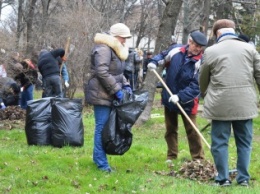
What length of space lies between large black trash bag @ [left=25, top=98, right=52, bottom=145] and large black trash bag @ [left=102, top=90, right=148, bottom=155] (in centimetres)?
226

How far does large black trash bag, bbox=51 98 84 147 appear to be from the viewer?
8258mm

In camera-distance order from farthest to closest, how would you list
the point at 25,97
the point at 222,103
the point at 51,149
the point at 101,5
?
1. the point at 101,5
2. the point at 25,97
3. the point at 51,149
4. the point at 222,103

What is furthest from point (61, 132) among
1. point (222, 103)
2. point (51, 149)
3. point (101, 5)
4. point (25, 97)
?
point (101, 5)

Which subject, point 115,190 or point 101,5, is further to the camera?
point 101,5

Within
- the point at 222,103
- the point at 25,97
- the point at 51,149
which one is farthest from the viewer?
the point at 25,97

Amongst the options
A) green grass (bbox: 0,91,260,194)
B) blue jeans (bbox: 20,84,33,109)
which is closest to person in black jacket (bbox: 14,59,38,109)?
blue jeans (bbox: 20,84,33,109)

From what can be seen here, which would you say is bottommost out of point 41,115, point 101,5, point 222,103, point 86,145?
point 86,145

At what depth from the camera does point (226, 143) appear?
19.6ft

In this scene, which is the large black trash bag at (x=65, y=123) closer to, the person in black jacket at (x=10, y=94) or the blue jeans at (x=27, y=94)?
the person in black jacket at (x=10, y=94)

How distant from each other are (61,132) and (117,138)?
2091mm

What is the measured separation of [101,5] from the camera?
1093 inches

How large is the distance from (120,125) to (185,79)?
1.13 meters

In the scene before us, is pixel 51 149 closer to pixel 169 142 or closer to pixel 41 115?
pixel 41 115

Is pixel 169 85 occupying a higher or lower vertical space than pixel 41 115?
higher
